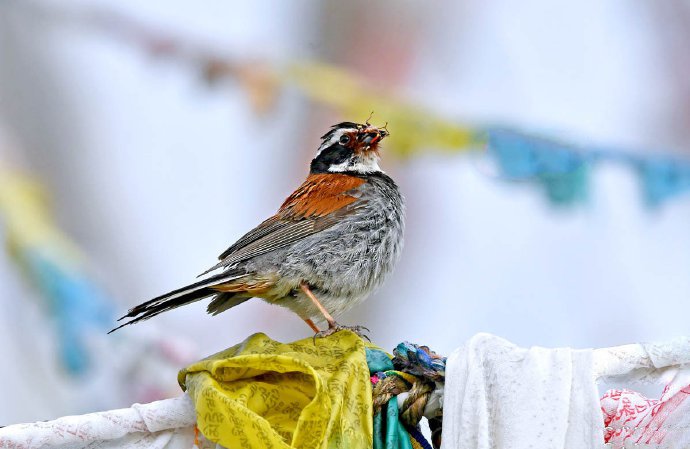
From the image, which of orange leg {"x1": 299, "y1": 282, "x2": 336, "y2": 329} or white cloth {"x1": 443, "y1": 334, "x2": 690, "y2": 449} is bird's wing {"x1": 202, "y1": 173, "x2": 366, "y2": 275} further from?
white cloth {"x1": 443, "y1": 334, "x2": 690, "y2": 449}

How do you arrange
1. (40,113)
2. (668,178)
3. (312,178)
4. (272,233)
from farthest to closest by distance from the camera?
(40,113) → (668,178) → (312,178) → (272,233)

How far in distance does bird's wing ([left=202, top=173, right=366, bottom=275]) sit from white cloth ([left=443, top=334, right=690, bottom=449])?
3.54 ft

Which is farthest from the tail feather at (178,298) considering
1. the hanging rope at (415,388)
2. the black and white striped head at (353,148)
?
the black and white striped head at (353,148)

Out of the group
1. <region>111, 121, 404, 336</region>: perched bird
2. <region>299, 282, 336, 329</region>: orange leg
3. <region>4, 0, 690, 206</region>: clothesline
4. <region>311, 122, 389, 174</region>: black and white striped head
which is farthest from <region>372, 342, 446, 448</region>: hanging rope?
<region>4, 0, 690, 206</region>: clothesline

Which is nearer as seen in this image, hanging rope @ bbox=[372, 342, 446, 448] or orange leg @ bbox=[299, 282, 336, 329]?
hanging rope @ bbox=[372, 342, 446, 448]

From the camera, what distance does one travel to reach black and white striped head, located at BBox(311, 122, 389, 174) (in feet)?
10.7

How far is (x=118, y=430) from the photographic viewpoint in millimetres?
1745

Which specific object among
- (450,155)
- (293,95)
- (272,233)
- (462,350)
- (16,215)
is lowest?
(462,350)

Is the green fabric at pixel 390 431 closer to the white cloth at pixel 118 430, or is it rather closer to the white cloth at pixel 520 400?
the white cloth at pixel 520 400

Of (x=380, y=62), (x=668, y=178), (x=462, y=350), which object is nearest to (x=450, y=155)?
(x=380, y=62)

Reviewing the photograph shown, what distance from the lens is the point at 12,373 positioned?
15.4ft

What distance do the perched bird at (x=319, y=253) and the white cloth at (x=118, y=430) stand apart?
571 mm

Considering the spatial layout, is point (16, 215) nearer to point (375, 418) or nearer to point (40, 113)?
point (40, 113)

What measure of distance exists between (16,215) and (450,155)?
2180 millimetres
